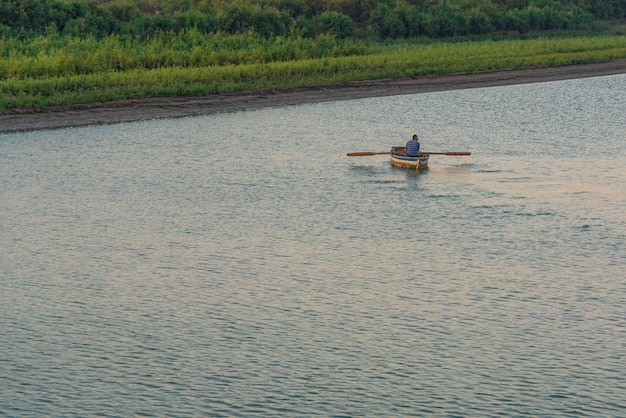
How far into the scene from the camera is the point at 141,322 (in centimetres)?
1944

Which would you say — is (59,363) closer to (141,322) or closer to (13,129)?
(141,322)

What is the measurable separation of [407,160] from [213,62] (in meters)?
21.9

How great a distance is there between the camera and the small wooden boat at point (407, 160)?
1320 inches

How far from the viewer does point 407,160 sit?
33.7m

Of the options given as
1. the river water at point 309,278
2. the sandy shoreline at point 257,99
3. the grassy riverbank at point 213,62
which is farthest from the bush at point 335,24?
the river water at point 309,278

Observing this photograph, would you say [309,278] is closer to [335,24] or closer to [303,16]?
[335,24]

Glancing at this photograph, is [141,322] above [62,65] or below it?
below

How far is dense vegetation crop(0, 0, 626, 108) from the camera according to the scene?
47250mm

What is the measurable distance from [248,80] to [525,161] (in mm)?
19322

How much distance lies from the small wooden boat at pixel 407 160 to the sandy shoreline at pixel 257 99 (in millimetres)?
13479

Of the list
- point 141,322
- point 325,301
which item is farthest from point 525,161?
point 141,322

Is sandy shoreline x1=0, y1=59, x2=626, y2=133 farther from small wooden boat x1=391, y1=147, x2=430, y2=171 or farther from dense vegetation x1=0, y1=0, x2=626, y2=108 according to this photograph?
small wooden boat x1=391, y1=147, x2=430, y2=171

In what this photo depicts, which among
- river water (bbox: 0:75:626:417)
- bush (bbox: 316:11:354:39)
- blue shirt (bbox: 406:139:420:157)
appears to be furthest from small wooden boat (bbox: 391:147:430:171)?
bush (bbox: 316:11:354:39)

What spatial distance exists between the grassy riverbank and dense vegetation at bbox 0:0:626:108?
7 centimetres
